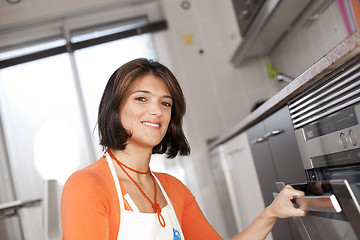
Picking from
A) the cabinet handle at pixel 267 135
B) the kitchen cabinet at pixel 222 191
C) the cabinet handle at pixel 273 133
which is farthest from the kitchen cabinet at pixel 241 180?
the cabinet handle at pixel 273 133

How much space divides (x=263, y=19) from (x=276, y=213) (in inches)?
65.4

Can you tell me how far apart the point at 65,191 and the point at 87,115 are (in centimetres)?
296

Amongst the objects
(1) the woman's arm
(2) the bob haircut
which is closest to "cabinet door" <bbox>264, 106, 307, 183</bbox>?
(1) the woman's arm

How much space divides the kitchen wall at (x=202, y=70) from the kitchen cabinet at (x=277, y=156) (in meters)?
1.68

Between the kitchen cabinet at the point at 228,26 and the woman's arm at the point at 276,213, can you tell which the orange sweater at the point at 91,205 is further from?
the kitchen cabinet at the point at 228,26

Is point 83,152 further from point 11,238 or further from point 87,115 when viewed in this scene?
point 11,238

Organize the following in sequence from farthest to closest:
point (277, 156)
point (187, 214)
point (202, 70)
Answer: point (202, 70)
point (277, 156)
point (187, 214)

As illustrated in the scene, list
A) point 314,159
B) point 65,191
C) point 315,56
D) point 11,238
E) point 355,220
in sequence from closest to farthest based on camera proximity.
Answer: point 355,220, point 65,191, point 314,159, point 315,56, point 11,238

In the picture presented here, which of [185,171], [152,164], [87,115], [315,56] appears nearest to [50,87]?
[87,115]

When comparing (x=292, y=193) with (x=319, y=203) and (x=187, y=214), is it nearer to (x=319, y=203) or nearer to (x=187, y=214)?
(x=319, y=203)

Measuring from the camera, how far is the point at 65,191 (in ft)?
3.51

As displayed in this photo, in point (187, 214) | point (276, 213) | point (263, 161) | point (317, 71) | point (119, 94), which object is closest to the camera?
point (317, 71)

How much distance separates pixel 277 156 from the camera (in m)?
1.65

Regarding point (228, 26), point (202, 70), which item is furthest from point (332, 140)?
point (202, 70)
